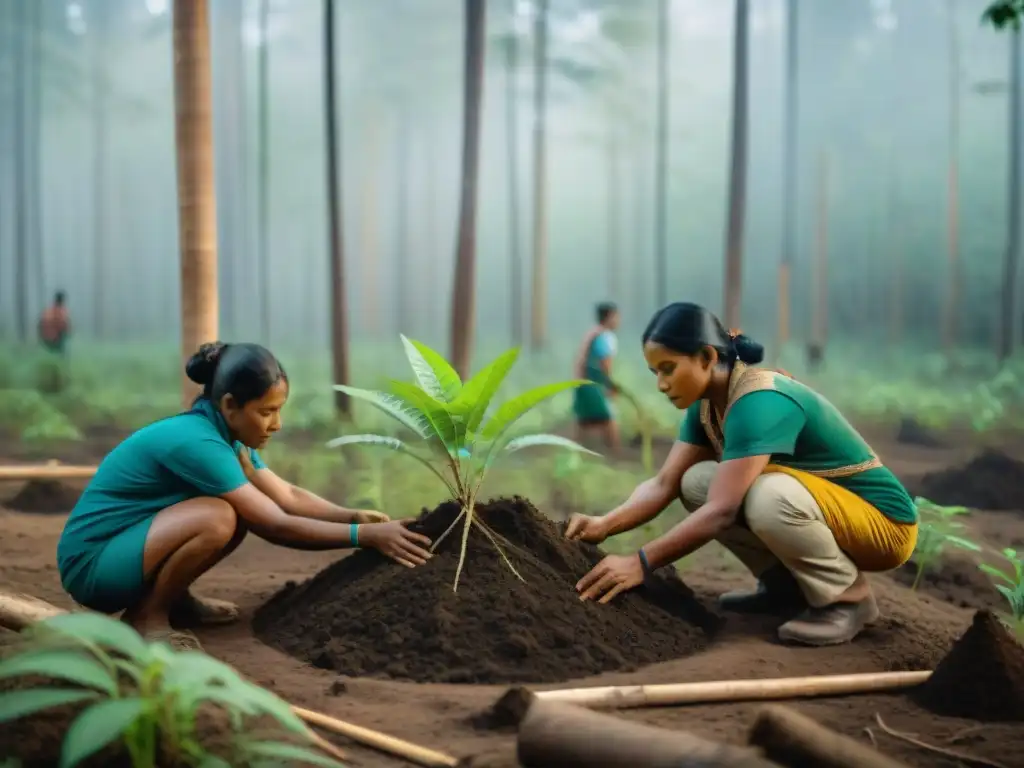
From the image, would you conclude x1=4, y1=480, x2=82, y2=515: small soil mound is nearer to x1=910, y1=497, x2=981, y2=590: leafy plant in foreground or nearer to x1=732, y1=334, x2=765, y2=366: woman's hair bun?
x1=732, y1=334, x2=765, y2=366: woman's hair bun

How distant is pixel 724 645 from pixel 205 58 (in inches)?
155

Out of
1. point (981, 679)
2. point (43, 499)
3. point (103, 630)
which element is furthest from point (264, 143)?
point (103, 630)

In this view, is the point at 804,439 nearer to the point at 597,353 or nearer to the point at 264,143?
the point at 597,353

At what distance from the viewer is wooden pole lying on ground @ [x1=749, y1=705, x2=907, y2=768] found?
212 cm

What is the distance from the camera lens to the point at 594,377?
905 centimetres

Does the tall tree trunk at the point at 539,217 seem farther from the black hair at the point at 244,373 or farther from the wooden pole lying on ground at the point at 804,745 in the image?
the wooden pole lying on ground at the point at 804,745

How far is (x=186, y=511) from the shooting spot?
10.8 feet

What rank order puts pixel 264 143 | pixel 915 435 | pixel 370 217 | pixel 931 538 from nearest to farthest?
pixel 931 538
pixel 915 435
pixel 264 143
pixel 370 217

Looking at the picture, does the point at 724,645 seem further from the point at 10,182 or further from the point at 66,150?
the point at 66,150

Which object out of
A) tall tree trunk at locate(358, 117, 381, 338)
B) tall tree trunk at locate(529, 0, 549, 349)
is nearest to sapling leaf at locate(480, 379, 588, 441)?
tall tree trunk at locate(529, 0, 549, 349)

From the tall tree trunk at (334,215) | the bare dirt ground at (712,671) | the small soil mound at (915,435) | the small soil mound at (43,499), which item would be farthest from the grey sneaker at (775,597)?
the small soil mound at (915,435)

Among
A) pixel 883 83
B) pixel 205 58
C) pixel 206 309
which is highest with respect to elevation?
pixel 883 83

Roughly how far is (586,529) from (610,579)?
38cm

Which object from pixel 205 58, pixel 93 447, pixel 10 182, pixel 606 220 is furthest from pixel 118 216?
pixel 205 58
